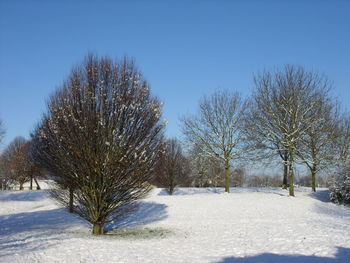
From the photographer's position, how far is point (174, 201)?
2191cm

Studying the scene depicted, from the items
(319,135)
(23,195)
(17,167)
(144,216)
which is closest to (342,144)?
(319,135)

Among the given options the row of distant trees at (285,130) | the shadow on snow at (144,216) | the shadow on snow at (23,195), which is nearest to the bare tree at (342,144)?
the row of distant trees at (285,130)

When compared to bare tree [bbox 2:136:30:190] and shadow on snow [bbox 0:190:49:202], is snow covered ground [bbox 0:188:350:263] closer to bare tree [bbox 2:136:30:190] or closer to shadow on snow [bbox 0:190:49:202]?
shadow on snow [bbox 0:190:49:202]

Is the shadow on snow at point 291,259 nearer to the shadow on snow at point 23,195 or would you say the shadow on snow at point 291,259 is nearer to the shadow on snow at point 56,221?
the shadow on snow at point 56,221

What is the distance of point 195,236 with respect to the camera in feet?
40.0

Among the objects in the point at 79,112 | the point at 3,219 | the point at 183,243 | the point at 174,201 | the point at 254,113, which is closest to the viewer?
the point at 183,243

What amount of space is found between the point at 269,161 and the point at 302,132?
391 centimetres

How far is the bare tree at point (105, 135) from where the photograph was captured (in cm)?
1189

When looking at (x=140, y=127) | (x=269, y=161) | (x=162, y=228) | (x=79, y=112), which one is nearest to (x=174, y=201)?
(x=162, y=228)

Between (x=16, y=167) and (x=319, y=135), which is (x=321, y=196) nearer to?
(x=319, y=135)

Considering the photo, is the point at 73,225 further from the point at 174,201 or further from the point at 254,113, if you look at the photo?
the point at 254,113

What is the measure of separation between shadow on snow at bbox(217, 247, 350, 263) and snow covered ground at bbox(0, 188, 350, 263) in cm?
2

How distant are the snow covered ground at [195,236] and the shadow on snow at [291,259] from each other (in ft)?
0.08

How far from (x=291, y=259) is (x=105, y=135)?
26.3 feet
